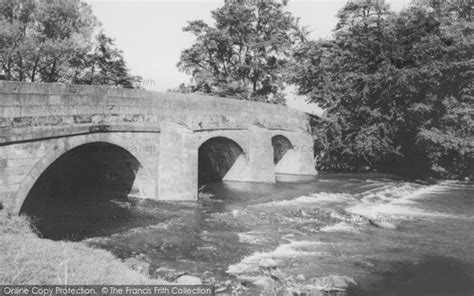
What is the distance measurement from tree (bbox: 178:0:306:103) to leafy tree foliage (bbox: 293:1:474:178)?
557 centimetres

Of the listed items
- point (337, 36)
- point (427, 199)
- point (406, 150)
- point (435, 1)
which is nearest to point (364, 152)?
point (406, 150)

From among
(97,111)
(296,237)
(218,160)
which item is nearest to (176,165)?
(97,111)

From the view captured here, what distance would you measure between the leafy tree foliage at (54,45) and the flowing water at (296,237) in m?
14.0

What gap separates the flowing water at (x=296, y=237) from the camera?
935 cm

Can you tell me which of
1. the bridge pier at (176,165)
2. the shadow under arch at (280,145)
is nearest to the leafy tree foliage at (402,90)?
the shadow under arch at (280,145)

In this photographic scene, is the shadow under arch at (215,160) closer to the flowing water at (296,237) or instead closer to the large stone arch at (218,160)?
the large stone arch at (218,160)

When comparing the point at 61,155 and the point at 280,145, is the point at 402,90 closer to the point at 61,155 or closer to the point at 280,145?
the point at 280,145

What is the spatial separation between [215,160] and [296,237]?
529 inches

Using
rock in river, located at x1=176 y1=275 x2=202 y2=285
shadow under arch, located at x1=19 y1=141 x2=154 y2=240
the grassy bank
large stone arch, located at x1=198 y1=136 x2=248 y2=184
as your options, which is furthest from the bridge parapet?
rock in river, located at x1=176 y1=275 x2=202 y2=285

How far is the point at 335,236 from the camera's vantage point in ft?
41.6

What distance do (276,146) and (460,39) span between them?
1301 cm

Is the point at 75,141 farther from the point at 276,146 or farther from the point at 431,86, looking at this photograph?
the point at 431,86

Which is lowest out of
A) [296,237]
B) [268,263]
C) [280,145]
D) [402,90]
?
[268,263]

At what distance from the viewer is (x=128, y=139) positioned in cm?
1551
